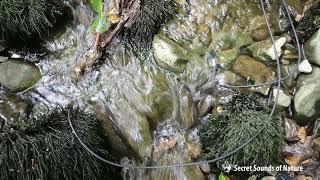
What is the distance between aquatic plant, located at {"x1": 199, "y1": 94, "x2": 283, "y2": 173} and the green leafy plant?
136 cm

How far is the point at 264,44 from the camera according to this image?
3.93 meters

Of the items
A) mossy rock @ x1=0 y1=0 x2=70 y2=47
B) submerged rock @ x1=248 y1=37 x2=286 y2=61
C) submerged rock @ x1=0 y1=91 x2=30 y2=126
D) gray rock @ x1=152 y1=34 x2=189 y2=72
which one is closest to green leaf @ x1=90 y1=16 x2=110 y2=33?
mossy rock @ x1=0 y1=0 x2=70 y2=47

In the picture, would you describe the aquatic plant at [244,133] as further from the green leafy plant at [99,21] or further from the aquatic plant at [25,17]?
the aquatic plant at [25,17]

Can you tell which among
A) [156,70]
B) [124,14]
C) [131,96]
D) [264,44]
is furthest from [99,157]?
[264,44]

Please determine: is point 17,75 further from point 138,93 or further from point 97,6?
point 138,93

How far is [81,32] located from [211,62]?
138 centimetres

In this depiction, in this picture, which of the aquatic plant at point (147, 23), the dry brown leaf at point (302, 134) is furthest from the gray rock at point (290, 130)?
A: the aquatic plant at point (147, 23)

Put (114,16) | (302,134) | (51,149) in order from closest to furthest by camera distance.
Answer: (51,149) → (114,16) → (302,134)

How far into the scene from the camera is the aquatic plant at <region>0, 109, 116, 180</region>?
3.04 meters

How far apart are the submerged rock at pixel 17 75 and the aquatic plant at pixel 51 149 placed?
0.44 meters

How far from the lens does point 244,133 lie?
341 cm

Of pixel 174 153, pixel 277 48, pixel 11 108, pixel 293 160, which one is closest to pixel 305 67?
pixel 277 48

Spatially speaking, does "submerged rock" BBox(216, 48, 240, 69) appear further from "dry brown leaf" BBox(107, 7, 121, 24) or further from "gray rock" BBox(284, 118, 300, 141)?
"dry brown leaf" BBox(107, 7, 121, 24)

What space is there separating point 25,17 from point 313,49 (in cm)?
287
